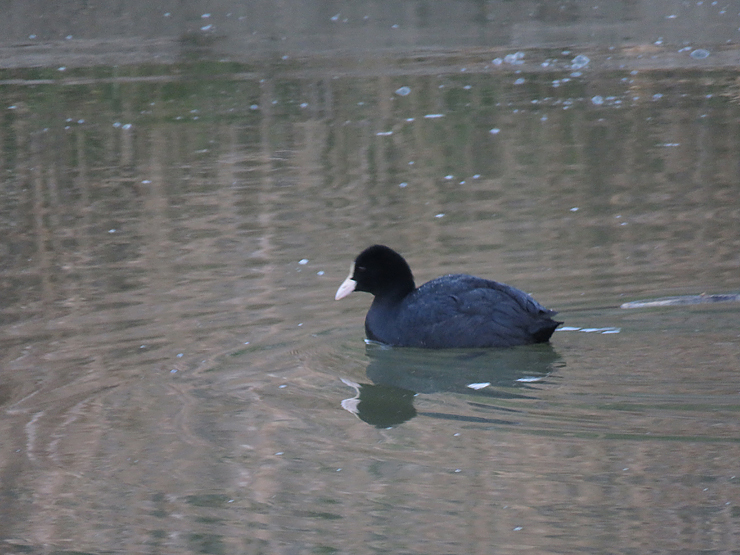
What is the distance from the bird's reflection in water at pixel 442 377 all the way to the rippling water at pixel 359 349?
2 centimetres

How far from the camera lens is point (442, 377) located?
5691 mm

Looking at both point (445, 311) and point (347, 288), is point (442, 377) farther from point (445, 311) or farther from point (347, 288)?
point (347, 288)

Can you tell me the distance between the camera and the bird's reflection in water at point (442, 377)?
17.2 ft

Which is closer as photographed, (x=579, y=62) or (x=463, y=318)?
(x=463, y=318)

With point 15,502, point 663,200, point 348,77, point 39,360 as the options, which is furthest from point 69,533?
point 348,77

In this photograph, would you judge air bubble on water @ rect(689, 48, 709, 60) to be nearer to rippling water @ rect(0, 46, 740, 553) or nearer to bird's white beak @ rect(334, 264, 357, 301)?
rippling water @ rect(0, 46, 740, 553)

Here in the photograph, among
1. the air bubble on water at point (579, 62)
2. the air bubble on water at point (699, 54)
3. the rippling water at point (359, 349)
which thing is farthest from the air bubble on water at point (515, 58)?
the rippling water at point (359, 349)

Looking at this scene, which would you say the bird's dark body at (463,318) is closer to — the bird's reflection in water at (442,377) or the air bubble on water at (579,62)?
the bird's reflection in water at (442,377)

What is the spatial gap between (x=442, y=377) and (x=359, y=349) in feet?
2.31

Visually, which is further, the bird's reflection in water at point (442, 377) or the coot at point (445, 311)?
the coot at point (445, 311)

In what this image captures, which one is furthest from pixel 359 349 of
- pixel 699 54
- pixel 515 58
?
pixel 699 54

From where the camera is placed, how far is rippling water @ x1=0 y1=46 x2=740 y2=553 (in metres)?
4.21

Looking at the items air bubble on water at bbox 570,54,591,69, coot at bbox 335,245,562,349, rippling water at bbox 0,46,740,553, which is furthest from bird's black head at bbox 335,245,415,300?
air bubble on water at bbox 570,54,591,69

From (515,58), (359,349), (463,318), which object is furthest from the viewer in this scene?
(515,58)
